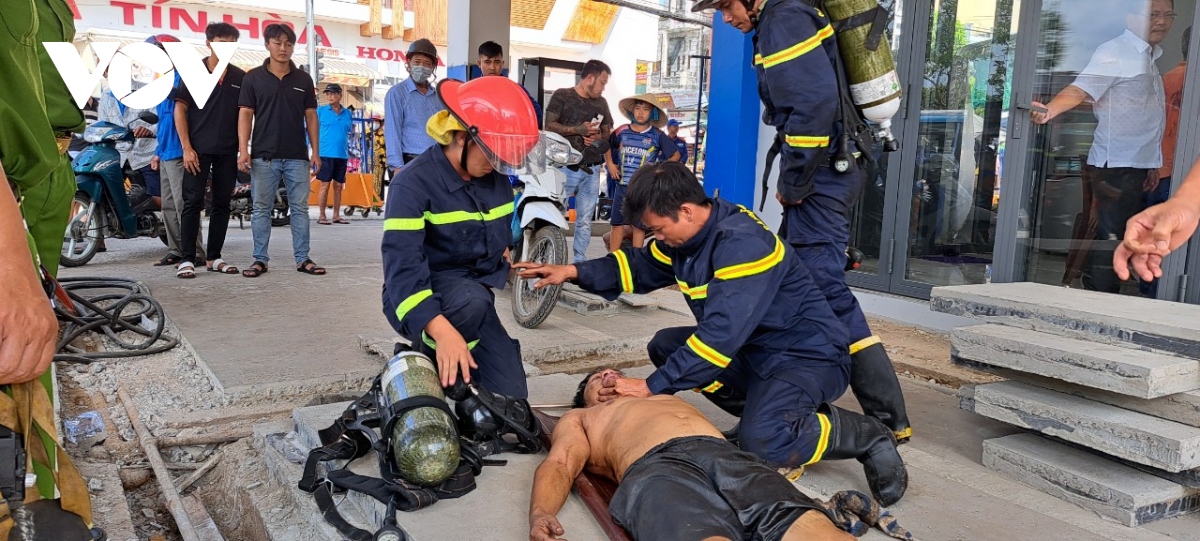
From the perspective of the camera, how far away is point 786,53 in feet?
9.91

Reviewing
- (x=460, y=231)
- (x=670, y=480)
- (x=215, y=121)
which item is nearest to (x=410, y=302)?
(x=460, y=231)

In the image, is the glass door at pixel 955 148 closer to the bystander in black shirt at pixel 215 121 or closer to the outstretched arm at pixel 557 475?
the outstretched arm at pixel 557 475

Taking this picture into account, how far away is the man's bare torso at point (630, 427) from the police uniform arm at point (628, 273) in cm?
71

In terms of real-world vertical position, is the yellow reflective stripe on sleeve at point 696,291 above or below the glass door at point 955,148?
below

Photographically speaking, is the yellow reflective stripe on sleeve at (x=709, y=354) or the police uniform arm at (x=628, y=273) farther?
the police uniform arm at (x=628, y=273)

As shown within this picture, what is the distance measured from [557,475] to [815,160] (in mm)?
1658

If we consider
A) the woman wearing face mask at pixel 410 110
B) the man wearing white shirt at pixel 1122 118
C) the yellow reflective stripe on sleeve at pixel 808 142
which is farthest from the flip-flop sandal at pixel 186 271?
the man wearing white shirt at pixel 1122 118

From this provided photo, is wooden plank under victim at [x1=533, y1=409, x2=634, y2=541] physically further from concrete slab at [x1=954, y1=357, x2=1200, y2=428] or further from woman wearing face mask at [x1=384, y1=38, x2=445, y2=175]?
woman wearing face mask at [x1=384, y1=38, x2=445, y2=175]

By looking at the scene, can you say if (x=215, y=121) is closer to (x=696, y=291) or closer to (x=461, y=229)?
(x=461, y=229)

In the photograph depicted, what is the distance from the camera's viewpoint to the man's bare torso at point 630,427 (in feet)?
7.40

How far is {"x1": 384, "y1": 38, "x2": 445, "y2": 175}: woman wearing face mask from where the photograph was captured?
6.29m

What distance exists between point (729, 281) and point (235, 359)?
8.96 ft

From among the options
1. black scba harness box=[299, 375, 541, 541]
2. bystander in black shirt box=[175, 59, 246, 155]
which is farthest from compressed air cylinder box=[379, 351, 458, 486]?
bystander in black shirt box=[175, 59, 246, 155]

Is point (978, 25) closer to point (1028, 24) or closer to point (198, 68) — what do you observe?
point (1028, 24)
